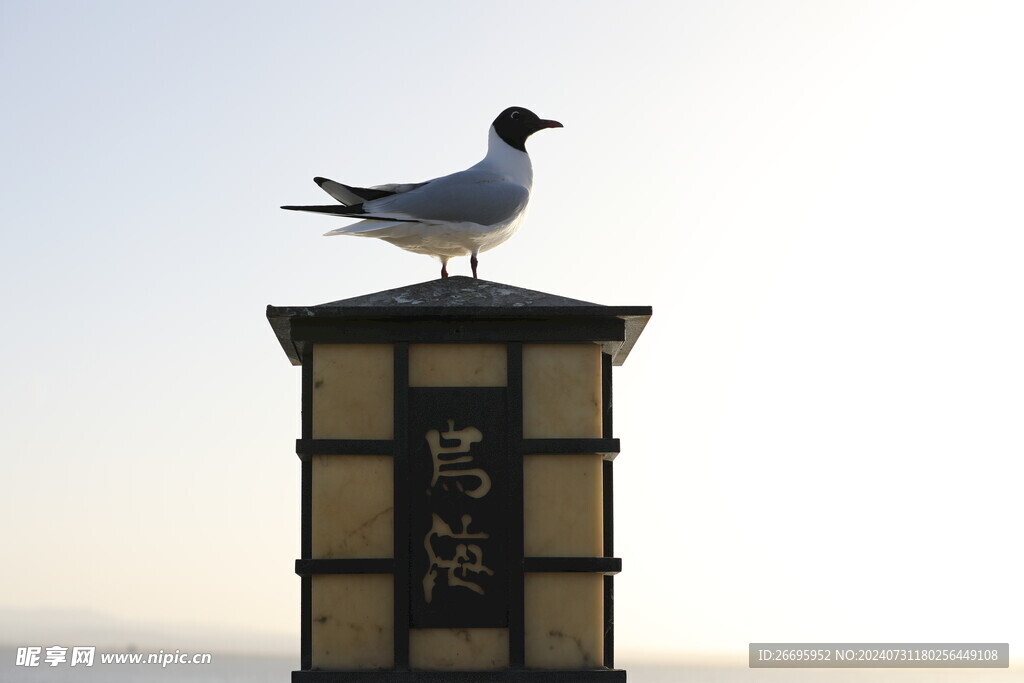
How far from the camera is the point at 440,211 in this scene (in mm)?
6684

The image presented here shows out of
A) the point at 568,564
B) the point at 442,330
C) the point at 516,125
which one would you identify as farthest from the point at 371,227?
the point at 568,564

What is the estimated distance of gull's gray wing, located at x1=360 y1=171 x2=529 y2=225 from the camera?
6.66 meters

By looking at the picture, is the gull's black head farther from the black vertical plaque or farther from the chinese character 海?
the chinese character 海

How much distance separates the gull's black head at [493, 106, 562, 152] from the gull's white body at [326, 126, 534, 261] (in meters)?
0.37

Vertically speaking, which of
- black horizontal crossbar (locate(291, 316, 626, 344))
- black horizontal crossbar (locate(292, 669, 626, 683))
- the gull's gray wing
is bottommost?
black horizontal crossbar (locate(292, 669, 626, 683))

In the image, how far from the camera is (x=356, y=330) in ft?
19.9

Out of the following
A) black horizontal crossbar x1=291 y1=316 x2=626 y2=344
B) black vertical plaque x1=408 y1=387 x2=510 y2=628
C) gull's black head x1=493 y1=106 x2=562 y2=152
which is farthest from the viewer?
gull's black head x1=493 y1=106 x2=562 y2=152

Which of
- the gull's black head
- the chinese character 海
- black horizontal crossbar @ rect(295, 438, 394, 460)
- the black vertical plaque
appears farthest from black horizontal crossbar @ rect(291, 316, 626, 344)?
the gull's black head

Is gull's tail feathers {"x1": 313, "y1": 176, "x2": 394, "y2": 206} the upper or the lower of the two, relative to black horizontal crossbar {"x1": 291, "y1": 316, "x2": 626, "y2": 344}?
upper

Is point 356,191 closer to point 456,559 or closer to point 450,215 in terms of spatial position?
point 450,215

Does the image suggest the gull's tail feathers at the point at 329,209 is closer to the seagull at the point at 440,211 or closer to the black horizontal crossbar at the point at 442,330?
the seagull at the point at 440,211

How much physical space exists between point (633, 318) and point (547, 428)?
0.80 metres

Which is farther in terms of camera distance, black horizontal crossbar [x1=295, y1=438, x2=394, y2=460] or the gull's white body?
the gull's white body

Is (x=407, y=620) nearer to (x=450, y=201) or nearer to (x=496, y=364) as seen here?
(x=496, y=364)
